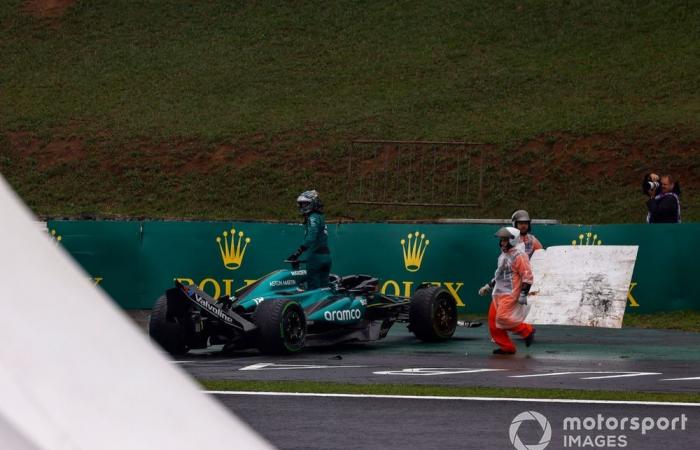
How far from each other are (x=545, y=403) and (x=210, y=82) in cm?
3329

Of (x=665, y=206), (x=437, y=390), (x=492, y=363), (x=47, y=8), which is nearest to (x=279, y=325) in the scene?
(x=492, y=363)

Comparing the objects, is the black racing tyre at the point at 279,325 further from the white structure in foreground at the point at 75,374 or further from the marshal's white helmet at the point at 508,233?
the white structure in foreground at the point at 75,374

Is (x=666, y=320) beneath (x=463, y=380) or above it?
above

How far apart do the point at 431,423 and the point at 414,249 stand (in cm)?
1133

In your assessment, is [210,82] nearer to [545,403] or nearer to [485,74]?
[485,74]

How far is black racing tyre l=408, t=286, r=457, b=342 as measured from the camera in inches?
633

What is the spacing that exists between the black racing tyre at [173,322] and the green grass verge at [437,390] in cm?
258

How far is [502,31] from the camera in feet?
143

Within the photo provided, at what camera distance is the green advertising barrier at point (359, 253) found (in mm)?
18953

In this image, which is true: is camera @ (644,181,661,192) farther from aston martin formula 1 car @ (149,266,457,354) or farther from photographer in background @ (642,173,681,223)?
aston martin formula 1 car @ (149,266,457,354)

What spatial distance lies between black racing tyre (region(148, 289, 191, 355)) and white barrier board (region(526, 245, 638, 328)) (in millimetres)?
5071

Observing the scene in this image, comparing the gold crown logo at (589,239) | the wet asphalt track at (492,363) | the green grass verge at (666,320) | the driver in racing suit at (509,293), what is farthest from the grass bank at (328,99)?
the driver in racing suit at (509,293)

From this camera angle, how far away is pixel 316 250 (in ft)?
52.9

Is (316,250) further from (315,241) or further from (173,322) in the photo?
(173,322)
